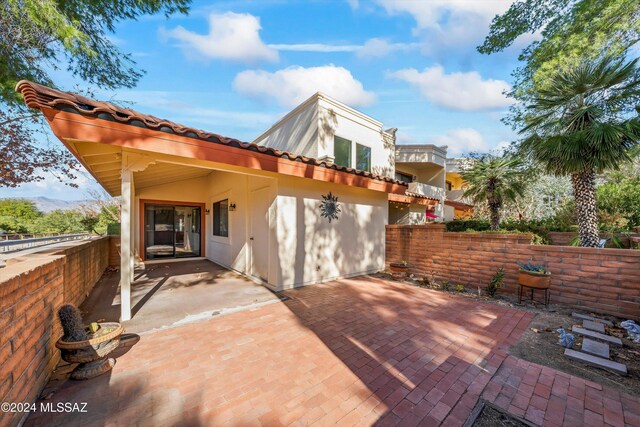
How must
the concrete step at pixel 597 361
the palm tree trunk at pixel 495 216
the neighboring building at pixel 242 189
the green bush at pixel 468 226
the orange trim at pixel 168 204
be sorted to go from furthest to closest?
the orange trim at pixel 168 204 → the green bush at pixel 468 226 → the palm tree trunk at pixel 495 216 → the neighboring building at pixel 242 189 → the concrete step at pixel 597 361

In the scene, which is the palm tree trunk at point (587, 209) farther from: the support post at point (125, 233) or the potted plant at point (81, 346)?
the support post at point (125, 233)

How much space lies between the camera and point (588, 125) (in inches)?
228

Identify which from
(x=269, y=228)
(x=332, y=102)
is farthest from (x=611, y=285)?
(x=332, y=102)

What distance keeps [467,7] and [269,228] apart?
1050 cm

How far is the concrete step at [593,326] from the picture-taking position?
419 cm

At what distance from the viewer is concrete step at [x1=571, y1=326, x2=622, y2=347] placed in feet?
12.3

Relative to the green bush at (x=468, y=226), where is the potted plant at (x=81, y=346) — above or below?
below

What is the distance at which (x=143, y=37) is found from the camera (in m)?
8.11

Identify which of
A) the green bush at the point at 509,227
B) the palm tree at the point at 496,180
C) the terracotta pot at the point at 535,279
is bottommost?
the terracotta pot at the point at 535,279

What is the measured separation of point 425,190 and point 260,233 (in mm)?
10948

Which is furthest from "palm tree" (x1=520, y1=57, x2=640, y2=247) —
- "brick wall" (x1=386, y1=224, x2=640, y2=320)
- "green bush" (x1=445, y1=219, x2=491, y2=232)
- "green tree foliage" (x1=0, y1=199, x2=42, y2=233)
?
"green tree foliage" (x1=0, y1=199, x2=42, y2=233)

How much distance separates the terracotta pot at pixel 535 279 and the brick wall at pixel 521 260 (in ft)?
1.64

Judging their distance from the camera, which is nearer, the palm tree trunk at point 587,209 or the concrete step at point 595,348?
the concrete step at point 595,348

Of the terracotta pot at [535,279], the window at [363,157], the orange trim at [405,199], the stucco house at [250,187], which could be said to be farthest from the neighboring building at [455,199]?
the terracotta pot at [535,279]
